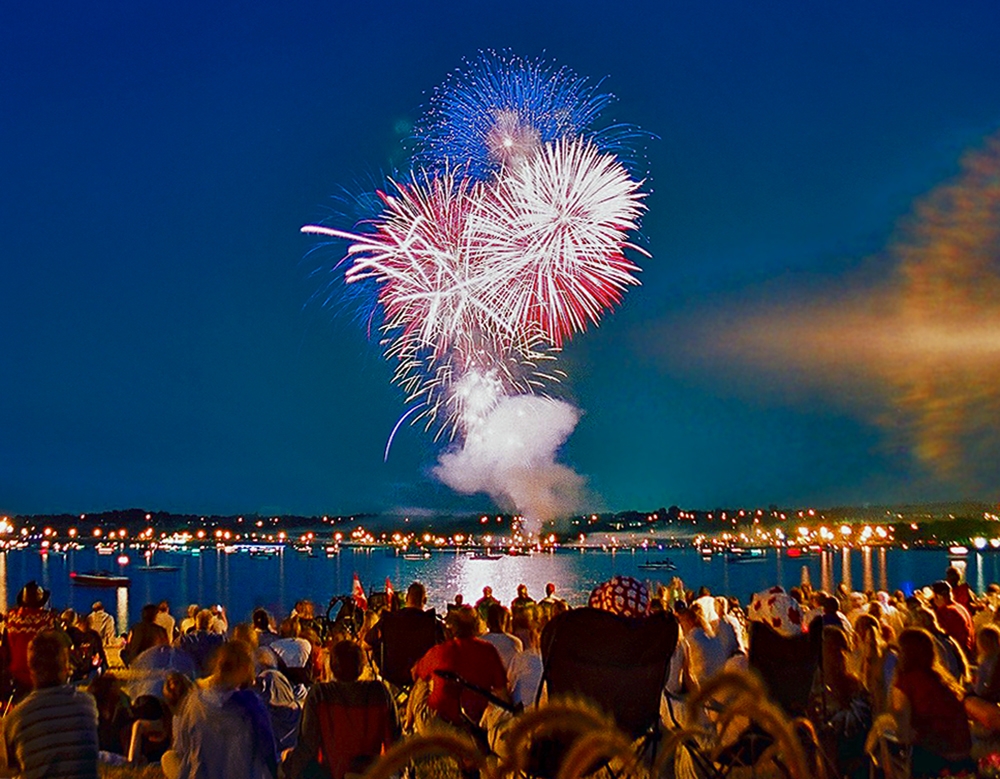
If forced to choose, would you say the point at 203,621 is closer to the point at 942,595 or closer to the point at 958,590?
the point at 942,595

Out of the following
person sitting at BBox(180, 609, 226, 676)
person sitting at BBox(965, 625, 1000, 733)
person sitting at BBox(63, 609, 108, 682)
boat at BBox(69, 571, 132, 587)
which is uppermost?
person sitting at BBox(180, 609, 226, 676)

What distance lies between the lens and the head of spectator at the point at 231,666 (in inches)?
226

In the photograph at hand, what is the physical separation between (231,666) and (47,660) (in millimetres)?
807

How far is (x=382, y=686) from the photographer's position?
650 cm

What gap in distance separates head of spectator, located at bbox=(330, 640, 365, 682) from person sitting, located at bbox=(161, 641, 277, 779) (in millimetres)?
751

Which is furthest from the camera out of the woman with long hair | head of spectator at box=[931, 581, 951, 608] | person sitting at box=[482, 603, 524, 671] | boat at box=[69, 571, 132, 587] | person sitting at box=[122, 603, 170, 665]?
boat at box=[69, 571, 132, 587]

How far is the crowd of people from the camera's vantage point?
5688 millimetres

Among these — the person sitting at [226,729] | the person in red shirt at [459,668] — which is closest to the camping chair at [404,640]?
the person in red shirt at [459,668]

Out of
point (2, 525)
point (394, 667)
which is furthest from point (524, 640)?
point (2, 525)

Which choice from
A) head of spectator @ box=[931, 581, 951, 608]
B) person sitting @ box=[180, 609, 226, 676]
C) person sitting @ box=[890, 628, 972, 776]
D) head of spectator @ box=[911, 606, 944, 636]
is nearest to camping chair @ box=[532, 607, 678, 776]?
person sitting @ box=[890, 628, 972, 776]

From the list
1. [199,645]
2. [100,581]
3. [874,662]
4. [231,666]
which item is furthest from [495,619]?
[100,581]

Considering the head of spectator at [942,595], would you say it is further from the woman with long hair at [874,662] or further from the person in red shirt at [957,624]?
the woman with long hair at [874,662]

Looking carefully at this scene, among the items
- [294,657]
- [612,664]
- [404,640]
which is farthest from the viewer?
[294,657]

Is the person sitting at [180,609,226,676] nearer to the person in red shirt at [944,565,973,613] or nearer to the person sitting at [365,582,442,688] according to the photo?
the person sitting at [365,582,442,688]
